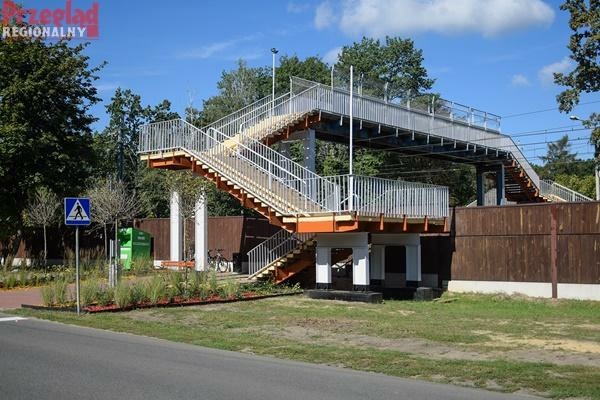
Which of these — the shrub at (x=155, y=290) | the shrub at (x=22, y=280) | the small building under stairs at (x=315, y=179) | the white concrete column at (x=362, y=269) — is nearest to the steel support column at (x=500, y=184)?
the small building under stairs at (x=315, y=179)

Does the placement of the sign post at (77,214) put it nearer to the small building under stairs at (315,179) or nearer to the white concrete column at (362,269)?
the small building under stairs at (315,179)

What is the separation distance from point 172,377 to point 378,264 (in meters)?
18.1

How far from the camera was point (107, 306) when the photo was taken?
19375 mm

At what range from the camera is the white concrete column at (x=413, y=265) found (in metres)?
25.4

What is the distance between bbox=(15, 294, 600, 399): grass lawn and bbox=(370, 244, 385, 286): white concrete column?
3.61 meters

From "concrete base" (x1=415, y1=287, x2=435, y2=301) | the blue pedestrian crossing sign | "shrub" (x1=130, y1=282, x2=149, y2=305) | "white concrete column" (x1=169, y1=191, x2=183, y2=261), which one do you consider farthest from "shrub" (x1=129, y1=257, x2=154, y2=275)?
"concrete base" (x1=415, y1=287, x2=435, y2=301)

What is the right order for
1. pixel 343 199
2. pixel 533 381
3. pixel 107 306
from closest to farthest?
pixel 533 381 → pixel 107 306 → pixel 343 199

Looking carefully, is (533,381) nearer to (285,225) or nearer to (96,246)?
(285,225)

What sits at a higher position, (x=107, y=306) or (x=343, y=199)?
(x=343, y=199)

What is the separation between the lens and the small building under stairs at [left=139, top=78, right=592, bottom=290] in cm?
2334

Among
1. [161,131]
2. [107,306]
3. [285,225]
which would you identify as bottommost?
[107,306]

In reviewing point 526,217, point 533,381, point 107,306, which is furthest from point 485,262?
point 533,381

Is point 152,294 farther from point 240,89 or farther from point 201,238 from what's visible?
point 240,89

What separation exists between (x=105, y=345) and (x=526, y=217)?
55.4ft
